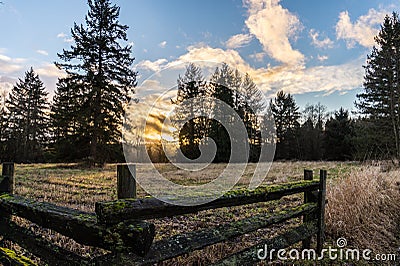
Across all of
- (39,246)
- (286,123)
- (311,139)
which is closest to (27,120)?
(39,246)

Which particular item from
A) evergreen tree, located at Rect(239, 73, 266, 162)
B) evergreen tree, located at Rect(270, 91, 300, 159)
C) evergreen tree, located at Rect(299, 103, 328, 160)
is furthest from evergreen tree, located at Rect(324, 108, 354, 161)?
evergreen tree, located at Rect(239, 73, 266, 162)

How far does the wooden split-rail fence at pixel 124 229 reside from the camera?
1747 mm

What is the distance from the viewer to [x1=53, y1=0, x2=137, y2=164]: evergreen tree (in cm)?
1984

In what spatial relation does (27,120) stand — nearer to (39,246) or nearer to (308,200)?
(39,246)

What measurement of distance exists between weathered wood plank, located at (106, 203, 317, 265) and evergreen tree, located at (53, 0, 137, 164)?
1841 cm

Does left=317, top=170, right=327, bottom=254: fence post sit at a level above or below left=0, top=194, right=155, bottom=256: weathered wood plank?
below

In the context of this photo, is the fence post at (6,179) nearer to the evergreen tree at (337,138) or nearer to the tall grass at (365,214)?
the tall grass at (365,214)

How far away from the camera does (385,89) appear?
2139 cm

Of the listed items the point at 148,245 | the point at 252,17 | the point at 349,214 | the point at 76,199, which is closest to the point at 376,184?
the point at 349,214

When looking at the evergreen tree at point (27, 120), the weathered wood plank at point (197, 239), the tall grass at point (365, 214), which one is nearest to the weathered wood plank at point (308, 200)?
the weathered wood plank at point (197, 239)

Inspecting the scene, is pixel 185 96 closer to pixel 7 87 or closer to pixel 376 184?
pixel 376 184

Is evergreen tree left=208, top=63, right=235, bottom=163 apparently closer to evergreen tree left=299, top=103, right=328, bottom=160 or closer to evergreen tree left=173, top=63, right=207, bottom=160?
evergreen tree left=173, top=63, right=207, bottom=160

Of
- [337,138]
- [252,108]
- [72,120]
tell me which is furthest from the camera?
[337,138]

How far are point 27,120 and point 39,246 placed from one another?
34.3 meters
